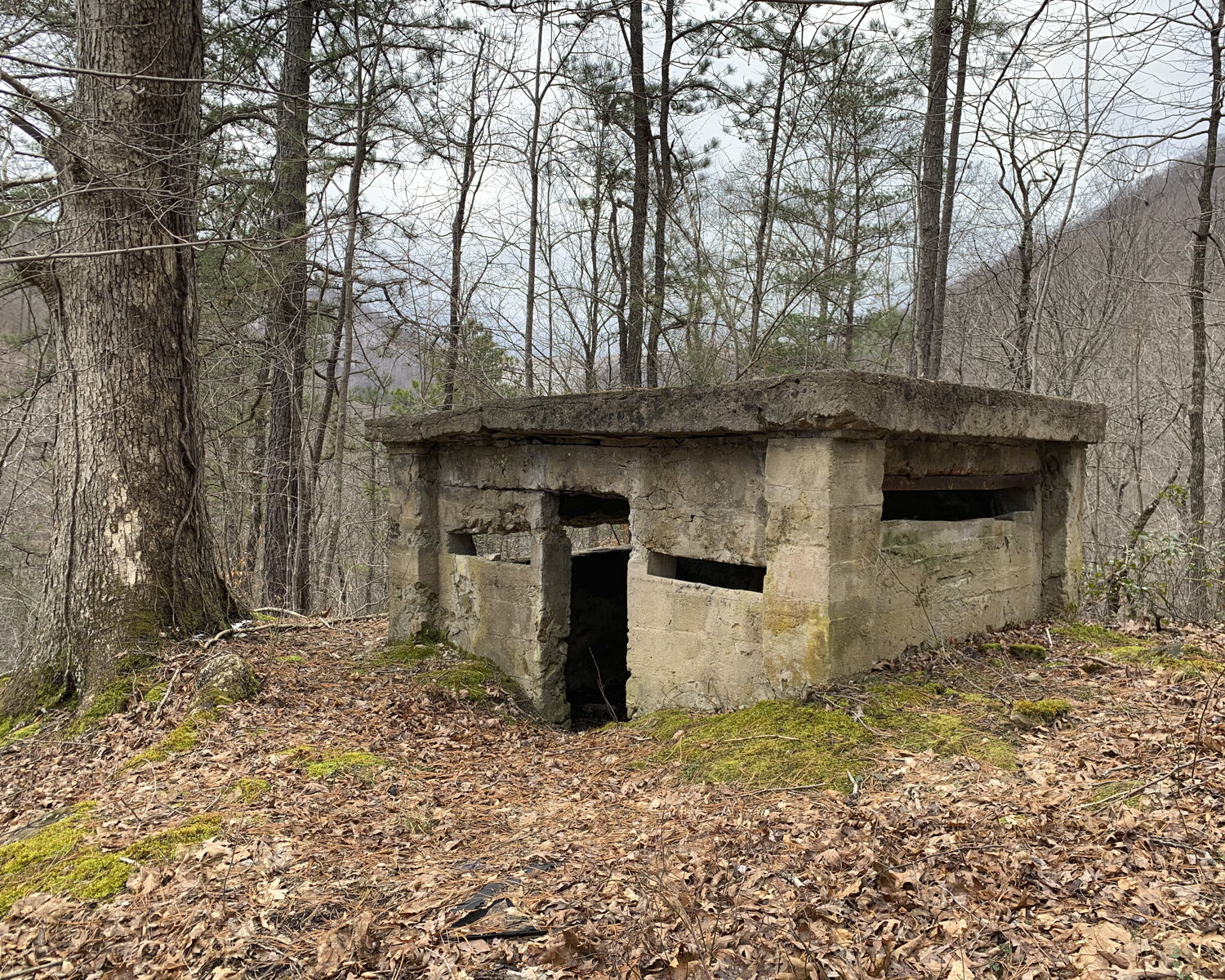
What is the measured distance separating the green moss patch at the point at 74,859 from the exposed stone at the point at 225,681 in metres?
1.21

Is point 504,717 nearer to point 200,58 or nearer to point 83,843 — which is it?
point 83,843

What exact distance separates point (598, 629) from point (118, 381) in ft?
14.8

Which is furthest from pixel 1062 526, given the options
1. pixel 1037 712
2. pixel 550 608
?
pixel 550 608

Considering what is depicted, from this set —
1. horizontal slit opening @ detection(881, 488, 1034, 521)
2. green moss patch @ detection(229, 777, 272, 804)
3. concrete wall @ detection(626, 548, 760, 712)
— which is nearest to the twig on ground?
green moss patch @ detection(229, 777, 272, 804)

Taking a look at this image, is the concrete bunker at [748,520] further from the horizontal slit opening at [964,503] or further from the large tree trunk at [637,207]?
the large tree trunk at [637,207]

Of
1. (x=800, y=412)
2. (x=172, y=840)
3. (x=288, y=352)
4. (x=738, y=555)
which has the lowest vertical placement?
(x=172, y=840)

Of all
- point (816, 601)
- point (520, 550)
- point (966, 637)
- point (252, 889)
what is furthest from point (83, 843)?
point (520, 550)

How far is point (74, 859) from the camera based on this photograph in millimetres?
3162

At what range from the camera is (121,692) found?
4895 millimetres

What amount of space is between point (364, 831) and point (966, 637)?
379 centimetres

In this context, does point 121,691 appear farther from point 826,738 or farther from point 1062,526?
point 1062,526

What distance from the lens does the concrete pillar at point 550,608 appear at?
5.65 metres

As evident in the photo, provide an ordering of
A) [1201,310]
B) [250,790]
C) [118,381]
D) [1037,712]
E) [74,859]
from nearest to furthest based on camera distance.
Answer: [74,859] < [250,790] < [1037,712] < [118,381] < [1201,310]

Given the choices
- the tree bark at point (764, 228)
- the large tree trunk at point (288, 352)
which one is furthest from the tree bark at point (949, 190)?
the large tree trunk at point (288, 352)
